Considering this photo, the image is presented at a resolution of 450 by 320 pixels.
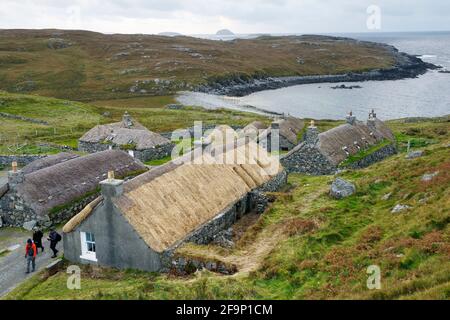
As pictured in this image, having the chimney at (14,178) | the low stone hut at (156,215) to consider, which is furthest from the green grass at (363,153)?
the chimney at (14,178)

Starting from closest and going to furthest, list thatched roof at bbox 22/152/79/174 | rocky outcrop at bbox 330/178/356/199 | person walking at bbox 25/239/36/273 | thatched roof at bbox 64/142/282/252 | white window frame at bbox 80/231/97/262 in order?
thatched roof at bbox 64/142/282/252, person walking at bbox 25/239/36/273, white window frame at bbox 80/231/97/262, rocky outcrop at bbox 330/178/356/199, thatched roof at bbox 22/152/79/174

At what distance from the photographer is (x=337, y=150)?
37.8m

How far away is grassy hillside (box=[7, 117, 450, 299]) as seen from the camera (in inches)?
538

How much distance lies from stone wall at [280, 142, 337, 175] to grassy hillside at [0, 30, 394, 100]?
96.8 m

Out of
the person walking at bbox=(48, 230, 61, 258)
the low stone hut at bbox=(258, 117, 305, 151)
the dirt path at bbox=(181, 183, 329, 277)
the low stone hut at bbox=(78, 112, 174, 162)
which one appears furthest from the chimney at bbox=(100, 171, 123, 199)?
the low stone hut at bbox=(258, 117, 305, 151)

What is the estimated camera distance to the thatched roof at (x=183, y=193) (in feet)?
65.0

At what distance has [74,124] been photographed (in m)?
73.4

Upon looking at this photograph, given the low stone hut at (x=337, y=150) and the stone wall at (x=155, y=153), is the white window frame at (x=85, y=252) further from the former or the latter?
the stone wall at (x=155, y=153)

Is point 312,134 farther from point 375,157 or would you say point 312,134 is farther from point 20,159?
point 20,159

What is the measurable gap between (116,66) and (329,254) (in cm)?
15083

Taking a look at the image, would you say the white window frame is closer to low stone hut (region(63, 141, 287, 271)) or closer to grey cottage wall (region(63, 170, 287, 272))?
low stone hut (region(63, 141, 287, 271))

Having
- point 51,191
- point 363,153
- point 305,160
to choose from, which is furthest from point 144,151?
point 363,153

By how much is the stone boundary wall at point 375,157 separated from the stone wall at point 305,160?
251 cm

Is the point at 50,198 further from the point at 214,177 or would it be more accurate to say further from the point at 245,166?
the point at 245,166
